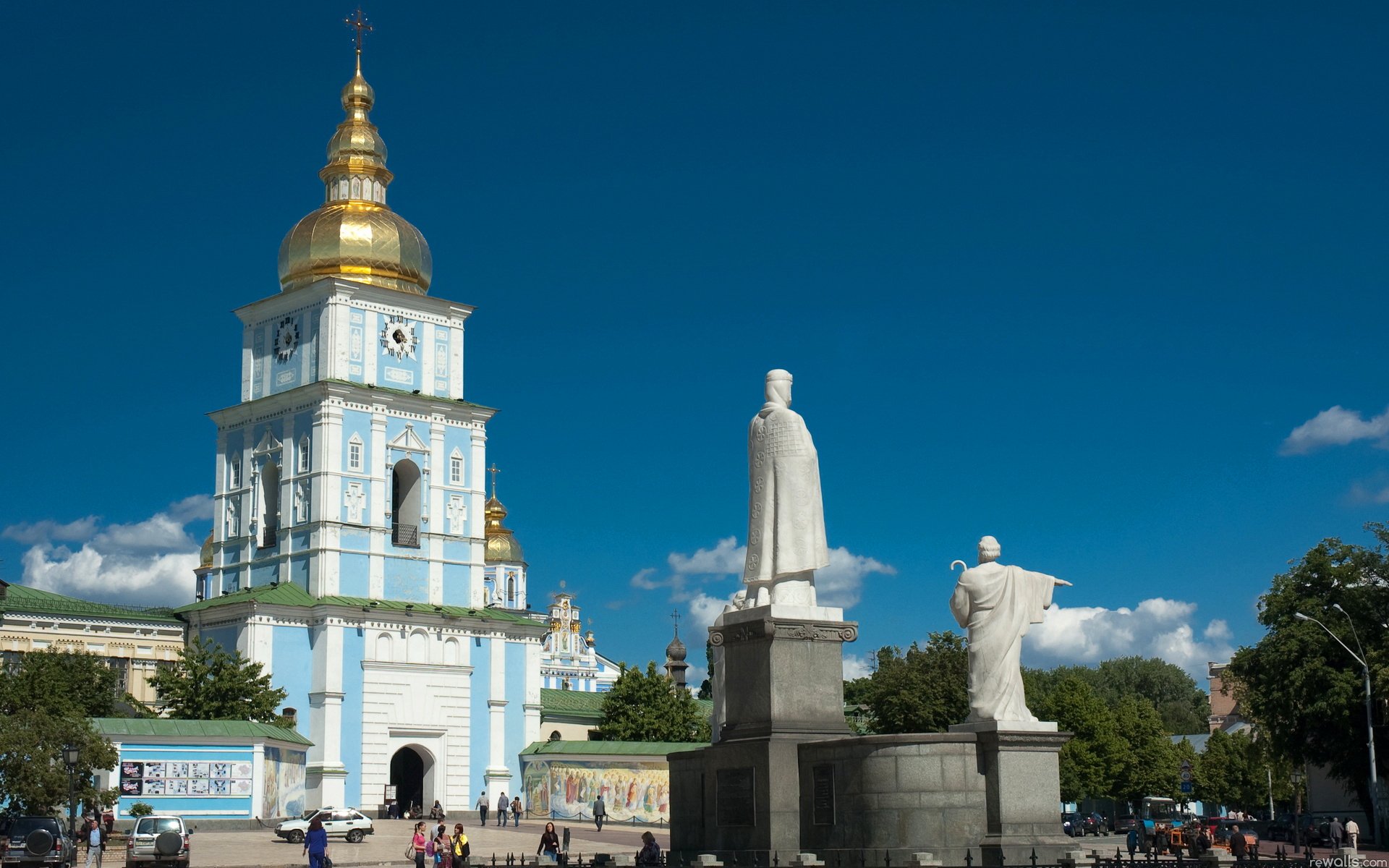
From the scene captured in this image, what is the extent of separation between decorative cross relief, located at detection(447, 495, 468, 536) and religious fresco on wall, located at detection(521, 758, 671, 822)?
359 inches

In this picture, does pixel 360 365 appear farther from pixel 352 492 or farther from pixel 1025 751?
pixel 1025 751

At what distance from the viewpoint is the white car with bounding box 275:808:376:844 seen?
4612cm

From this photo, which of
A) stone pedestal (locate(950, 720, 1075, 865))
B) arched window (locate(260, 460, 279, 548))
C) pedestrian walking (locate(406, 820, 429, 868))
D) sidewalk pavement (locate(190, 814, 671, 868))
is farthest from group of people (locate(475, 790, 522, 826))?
stone pedestal (locate(950, 720, 1075, 865))

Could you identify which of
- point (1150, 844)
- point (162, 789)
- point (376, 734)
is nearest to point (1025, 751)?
point (1150, 844)

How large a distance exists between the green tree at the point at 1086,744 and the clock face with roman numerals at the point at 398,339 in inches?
1297

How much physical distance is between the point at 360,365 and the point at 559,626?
8055cm

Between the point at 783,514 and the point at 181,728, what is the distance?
33.5m

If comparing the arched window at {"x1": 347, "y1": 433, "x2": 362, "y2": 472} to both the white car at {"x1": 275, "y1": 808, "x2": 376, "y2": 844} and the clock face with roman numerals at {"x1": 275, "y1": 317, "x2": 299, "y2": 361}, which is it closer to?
the clock face with roman numerals at {"x1": 275, "y1": 317, "x2": 299, "y2": 361}

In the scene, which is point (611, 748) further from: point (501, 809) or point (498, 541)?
point (498, 541)

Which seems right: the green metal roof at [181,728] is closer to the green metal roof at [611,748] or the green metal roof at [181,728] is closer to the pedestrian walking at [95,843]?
the pedestrian walking at [95,843]

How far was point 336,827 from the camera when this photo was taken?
46906mm

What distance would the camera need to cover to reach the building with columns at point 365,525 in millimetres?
61688

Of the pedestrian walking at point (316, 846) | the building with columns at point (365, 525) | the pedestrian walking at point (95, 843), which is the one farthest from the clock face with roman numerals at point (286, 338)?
the pedestrian walking at point (316, 846)

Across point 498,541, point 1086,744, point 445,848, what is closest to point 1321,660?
point 445,848
